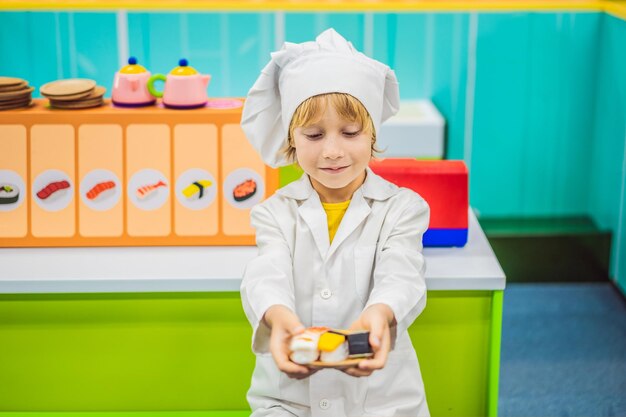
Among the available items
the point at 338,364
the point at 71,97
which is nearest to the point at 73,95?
the point at 71,97

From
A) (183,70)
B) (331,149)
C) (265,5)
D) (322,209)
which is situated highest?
(265,5)

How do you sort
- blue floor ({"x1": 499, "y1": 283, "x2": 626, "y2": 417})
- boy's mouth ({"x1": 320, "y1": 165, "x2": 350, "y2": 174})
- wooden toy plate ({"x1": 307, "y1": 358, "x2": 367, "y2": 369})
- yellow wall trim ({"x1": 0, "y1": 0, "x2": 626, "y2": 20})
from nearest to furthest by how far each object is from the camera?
wooden toy plate ({"x1": 307, "y1": 358, "x2": 367, "y2": 369}), boy's mouth ({"x1": 320, "y1": 165, "x2": 350, "y2": 174}), blue floor ({"x1": 499, "y1": 283, "x2": 626, "y2": 417}), yellow wall trim ({"x1": 0, "y1": 0, "x2": 626, "y2": 20})

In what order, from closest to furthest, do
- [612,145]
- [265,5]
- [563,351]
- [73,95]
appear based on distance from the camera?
[73,95] → [563,351] → [612,145] → [265,5]

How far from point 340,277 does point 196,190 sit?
59cm

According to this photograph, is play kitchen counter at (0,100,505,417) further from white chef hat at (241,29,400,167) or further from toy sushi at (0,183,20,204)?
white chef hat at (241,29,400,167)

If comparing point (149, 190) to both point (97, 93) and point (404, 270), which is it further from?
point (404, 270)

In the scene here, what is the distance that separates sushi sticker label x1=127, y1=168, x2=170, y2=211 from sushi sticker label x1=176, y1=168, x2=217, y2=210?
0.04 meters

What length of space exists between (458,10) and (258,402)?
2.87 m

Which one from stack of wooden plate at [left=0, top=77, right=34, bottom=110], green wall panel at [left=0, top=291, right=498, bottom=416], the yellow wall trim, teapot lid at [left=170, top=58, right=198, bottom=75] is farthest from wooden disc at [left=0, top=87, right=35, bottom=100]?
the yellow wall trim

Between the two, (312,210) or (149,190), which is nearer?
(312,210)

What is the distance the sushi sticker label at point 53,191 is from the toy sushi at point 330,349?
93 centimetres

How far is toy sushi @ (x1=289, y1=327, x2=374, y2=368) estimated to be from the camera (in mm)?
1750

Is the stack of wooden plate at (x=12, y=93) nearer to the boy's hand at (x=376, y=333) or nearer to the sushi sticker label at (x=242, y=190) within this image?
the sushi sticker label at (x=242, y=190)

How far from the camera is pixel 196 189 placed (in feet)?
8.10
